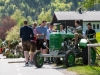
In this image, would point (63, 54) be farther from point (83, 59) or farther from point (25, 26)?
point (25, 26)

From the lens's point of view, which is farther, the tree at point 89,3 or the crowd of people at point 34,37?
the crowd of people at point 34,37

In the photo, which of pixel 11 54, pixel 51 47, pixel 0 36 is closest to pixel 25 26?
pixel 51 47

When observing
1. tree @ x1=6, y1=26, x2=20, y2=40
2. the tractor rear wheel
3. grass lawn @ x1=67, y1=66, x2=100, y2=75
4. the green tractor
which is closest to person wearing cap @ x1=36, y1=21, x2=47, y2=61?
the green tractor

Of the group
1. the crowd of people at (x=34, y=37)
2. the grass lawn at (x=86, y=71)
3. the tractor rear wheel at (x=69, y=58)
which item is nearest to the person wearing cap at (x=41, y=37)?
the crowd of people at (x=34, y=37)

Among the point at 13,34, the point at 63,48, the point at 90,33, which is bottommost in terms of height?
the point at 63,48

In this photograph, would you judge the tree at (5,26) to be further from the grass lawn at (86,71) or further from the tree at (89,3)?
the grass lawn at (86,71)

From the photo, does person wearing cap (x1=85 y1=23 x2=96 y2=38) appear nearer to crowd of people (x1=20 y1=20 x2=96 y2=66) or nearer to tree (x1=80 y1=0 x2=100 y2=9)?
crowd of people (x1=20 y1=20 x2=96 y2=66)

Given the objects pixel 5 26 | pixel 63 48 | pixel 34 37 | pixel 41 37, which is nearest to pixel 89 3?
pixel 63 48

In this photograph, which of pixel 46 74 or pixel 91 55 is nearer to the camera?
pixel 46 74

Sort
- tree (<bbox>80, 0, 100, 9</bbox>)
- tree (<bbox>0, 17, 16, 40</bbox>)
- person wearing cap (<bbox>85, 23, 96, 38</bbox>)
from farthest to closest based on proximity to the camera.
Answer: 1. tree (<bbox>0, 17, 16, 40</bbox>)
2. person wearing cap (<bbox>85, 23, 96, 38</bbox>)
3. tree (<bbox>80, 0, 100, 9</bbox>)

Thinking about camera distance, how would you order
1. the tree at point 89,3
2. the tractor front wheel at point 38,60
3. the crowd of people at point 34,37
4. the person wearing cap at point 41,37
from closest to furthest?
1. the tree at point 89,3
2. the tractor front wheel at point 38,60
3. the crowd of people at point 34,37
4. the person wearing cap at point 41,37

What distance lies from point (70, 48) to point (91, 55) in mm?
856

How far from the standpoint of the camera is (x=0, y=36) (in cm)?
12219

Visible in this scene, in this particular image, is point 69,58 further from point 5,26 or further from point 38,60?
point 5,26
